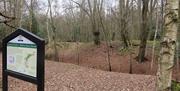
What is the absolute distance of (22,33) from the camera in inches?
180

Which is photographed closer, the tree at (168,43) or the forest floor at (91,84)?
the tree at (168,43)

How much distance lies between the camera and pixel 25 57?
4516 millimetres

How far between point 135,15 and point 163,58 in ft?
83.3

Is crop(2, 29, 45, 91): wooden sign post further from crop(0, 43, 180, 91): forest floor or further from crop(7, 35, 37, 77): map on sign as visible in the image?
crop(0, 43, 180, 91): forest floor

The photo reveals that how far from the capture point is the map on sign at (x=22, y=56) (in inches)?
172

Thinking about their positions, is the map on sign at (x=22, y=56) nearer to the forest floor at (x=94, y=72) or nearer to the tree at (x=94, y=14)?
the forest floor at (x=94, y=72)

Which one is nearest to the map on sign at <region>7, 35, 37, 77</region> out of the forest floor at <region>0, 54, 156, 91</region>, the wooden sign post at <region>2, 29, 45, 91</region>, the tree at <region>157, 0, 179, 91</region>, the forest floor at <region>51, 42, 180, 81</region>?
the wooden sign post at <region>2, 29, 45, 91</region>

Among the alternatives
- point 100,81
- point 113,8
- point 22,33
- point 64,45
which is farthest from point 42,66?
point 113,8

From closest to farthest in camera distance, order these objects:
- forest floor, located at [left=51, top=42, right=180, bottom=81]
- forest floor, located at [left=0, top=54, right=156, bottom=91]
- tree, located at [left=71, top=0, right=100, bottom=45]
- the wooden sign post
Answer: the wooden sign post → forest floor, located at [left=0, top=54, right=156, bottom=91] → forest floor, located at [left=51, top=42, right=180, bottom=81] → tree, located at [left=71, top=0, right=100, bottom=45]

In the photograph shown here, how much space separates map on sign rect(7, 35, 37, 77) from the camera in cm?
437

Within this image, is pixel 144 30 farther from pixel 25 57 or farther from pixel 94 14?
pixel 25 57

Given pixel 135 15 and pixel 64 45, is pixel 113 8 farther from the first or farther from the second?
pixel 64 45

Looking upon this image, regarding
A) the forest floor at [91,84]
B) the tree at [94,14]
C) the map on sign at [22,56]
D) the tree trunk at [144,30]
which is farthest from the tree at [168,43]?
the tree at [94,14]

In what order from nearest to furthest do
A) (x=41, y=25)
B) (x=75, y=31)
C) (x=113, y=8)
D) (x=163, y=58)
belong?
(x=163, y=58), (x=113, y=8), (x=75, y=31), (x=41, y=25)
